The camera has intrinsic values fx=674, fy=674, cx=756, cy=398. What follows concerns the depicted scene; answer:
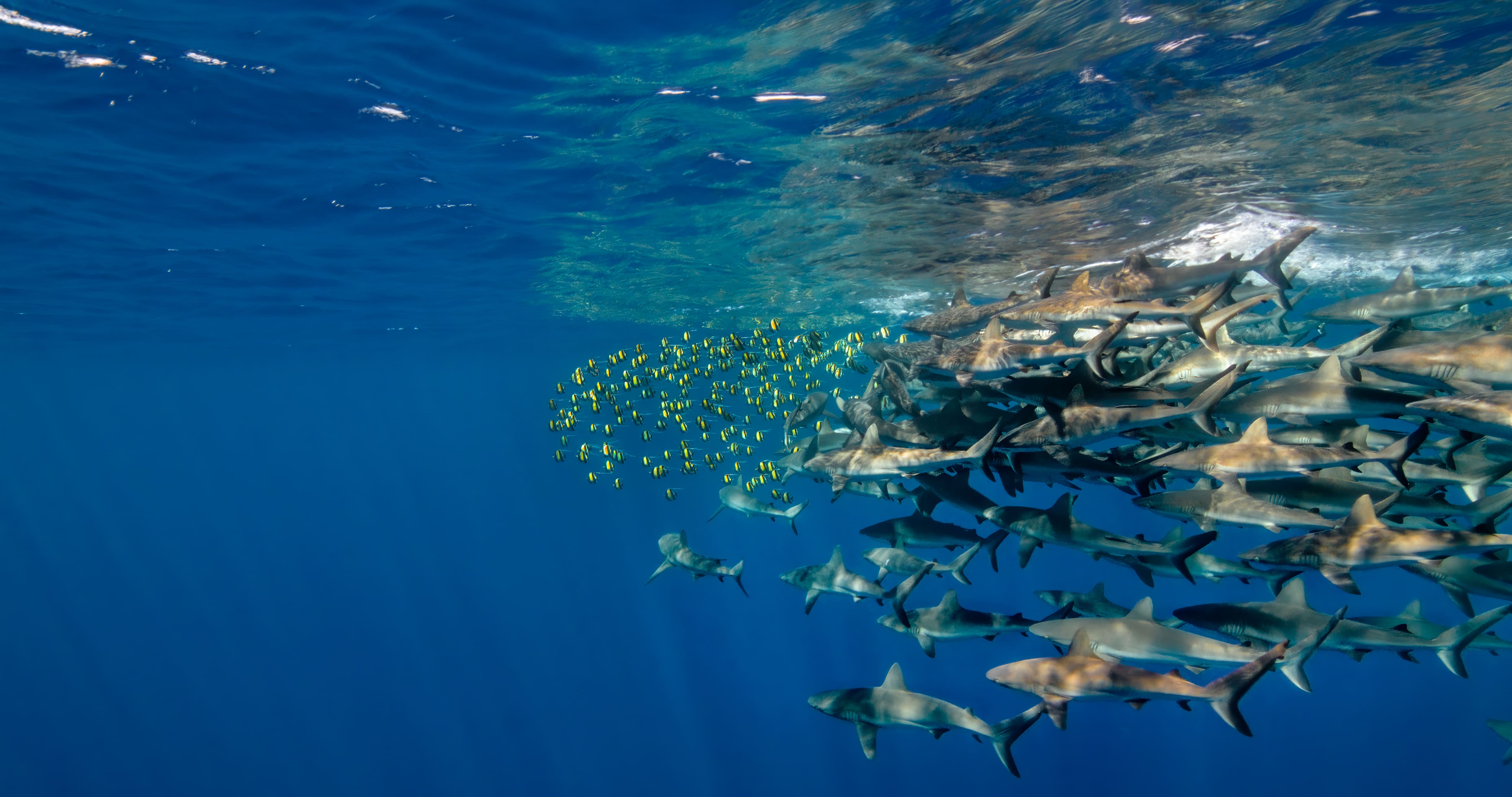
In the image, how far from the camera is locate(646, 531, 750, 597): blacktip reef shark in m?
12.0

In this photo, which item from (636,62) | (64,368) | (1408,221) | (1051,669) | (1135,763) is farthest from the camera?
(64,368)

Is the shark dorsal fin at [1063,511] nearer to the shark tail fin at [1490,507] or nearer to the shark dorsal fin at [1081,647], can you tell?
the shark dorsal fin at [1081,647]

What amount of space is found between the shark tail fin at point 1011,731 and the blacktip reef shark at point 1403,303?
5.74 metres

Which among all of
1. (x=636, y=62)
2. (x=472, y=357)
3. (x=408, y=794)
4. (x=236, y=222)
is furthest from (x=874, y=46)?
(x=472, y=357)

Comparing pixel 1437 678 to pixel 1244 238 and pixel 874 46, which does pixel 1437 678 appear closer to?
pixel 1244 238

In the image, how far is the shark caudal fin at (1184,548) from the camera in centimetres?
563

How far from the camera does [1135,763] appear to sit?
25797 millimetres

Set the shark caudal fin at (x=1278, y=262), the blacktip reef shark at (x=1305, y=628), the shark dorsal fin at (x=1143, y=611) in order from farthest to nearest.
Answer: the shark caudal fin at (x=1278, y=262)
the shark dorsal fin at (x=1143, y=611)
the blacktip reef shark at (x=1305, y=628)

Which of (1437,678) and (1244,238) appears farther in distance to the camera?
(1437,678)

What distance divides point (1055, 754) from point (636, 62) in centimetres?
2869

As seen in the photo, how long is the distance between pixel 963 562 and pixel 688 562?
5.13 m

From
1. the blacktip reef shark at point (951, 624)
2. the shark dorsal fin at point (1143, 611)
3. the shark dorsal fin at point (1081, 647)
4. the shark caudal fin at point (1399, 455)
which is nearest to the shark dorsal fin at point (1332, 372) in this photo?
the shark caudal fin at point (1399, 455)

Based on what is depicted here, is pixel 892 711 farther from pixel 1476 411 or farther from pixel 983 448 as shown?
pixel 1476 411

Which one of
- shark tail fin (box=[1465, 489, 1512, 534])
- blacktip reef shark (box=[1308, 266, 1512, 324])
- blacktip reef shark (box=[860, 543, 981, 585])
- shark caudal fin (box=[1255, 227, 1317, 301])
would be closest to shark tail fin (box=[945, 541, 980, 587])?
blacktip reef shark (box=[860, 543, 981, 585])
